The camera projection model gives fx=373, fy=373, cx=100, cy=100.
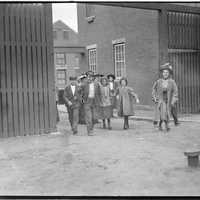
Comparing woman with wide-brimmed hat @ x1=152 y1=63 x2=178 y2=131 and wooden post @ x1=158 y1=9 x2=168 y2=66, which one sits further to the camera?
wooden post @ x1=158 y1=9 x2=168 y2=66

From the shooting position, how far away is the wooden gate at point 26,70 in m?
10.0

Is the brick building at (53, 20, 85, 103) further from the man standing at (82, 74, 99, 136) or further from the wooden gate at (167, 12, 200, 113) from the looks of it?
the man standing at (82, 74, 99, 136)

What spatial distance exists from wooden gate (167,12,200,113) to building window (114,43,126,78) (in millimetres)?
4162

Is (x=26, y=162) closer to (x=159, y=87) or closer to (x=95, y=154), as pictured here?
(x=95, y=154)

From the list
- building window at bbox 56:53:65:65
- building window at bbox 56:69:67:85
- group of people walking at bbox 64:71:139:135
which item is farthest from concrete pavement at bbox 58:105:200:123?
building window at bbox 56:53:65:65

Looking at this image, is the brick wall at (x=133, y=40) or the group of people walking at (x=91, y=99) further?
the brick wall at (x=133, y=40)

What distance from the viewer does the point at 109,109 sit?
1203 centimetres

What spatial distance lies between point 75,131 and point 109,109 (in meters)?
1.85

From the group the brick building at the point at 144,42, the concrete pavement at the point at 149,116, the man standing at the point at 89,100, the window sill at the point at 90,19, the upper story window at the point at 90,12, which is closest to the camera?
the man standing at the point at 89,100

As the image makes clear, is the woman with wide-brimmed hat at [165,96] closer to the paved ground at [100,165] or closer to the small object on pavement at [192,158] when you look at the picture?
the paved ground at [100,165]

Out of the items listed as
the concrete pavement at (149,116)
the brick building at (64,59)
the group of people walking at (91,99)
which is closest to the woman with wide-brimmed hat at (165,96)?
the group of people walking at (91,99)

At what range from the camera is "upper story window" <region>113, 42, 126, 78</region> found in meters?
19.2

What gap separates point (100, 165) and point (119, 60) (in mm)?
13387

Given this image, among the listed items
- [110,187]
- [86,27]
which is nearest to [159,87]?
[110,187]
